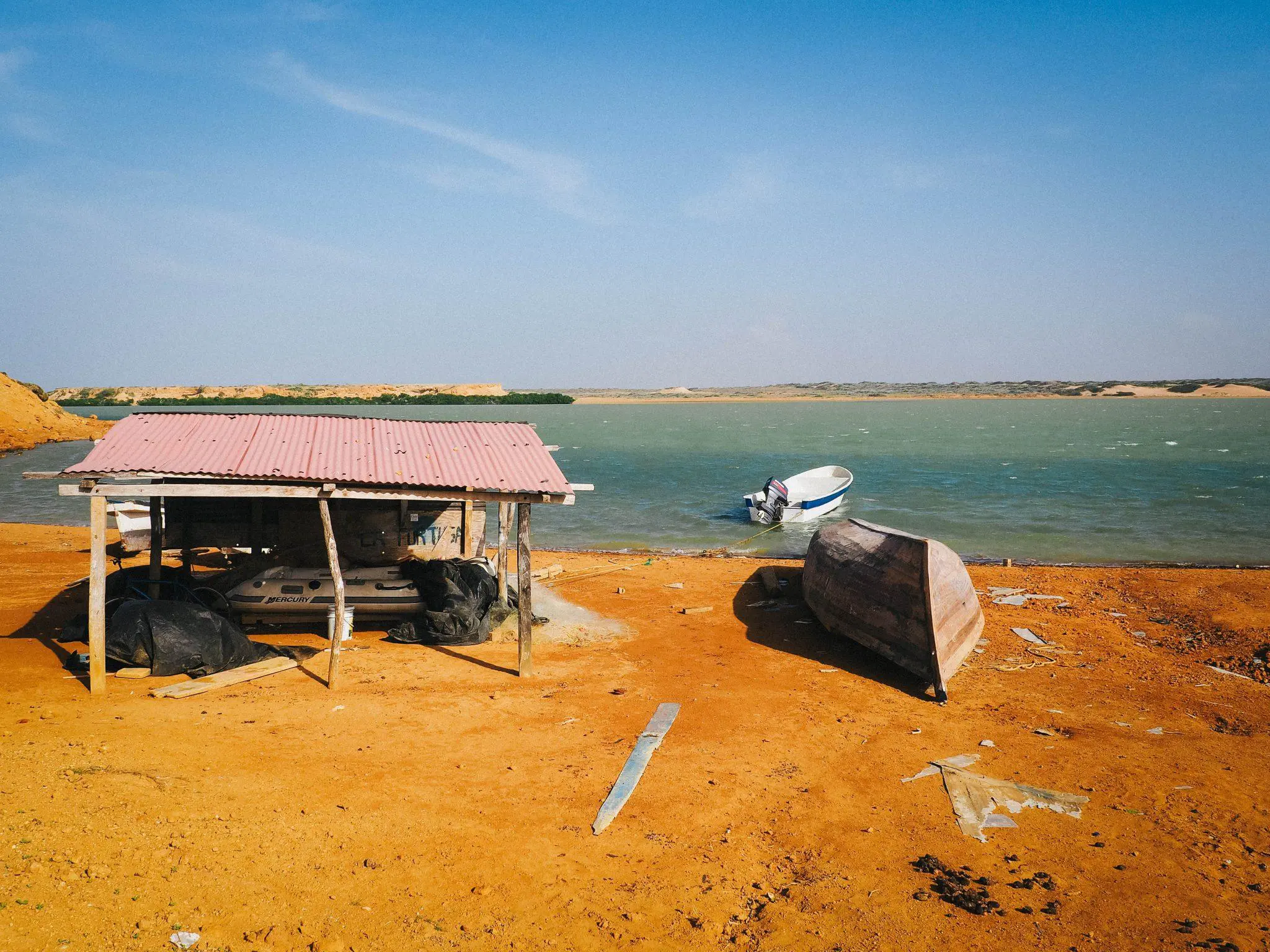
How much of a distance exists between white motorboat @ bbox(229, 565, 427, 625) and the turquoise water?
33.7 ft

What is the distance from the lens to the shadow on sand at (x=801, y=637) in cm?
1098

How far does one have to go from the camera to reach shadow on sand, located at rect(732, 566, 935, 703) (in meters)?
11.0

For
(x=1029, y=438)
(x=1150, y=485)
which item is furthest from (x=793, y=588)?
(x=1029, y=438)

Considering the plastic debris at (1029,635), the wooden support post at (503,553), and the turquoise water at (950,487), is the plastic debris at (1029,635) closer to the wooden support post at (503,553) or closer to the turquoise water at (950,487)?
the turquoise water at (950,487)

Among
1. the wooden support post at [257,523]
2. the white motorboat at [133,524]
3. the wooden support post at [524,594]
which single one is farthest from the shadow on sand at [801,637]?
the white motorboat at [133,524]

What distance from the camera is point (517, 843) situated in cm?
640

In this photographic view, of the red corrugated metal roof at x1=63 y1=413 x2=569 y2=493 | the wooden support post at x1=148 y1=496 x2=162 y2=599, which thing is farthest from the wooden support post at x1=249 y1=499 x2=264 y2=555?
the red corrugated metal roof at x1=63 y1=413 x2=569 y2=493

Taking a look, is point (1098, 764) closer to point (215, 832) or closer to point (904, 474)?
point (215, 832)

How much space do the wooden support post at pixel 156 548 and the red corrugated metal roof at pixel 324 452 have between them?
2.04 metres

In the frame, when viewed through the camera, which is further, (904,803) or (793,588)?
(793,588)

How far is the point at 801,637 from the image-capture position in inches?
504

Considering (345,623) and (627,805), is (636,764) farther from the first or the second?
(345,623)

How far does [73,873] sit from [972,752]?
793cm

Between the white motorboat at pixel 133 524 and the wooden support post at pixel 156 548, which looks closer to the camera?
the wooden support post at pixel 156 548
